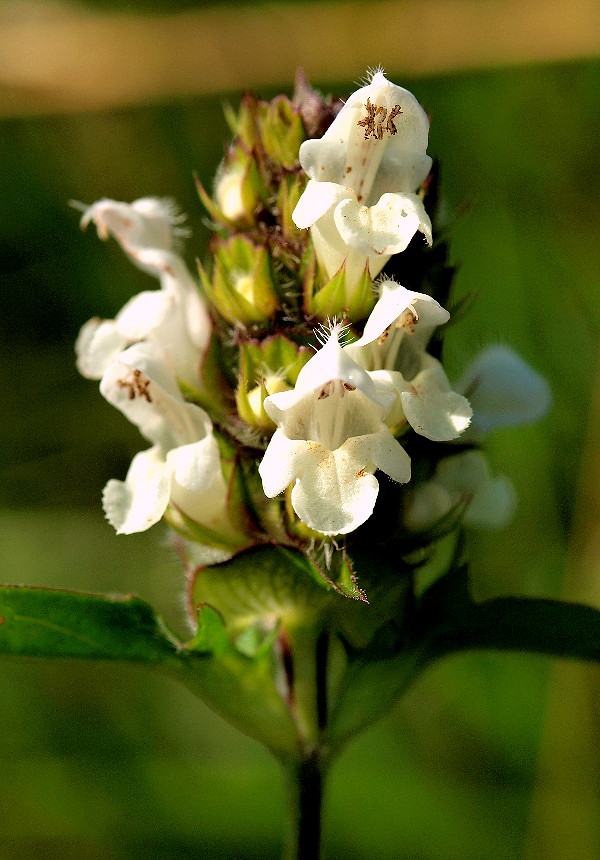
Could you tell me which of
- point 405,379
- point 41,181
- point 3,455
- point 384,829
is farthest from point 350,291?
point 41,181

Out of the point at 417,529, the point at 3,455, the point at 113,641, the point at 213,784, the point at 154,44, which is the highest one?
the point at 154,44

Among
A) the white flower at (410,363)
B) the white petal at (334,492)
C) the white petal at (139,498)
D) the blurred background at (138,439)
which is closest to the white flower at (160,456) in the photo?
the white petal at (139,498)

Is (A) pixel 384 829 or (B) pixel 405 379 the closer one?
(B) pixel 405 379

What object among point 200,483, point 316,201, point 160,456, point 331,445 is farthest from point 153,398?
point 316,201

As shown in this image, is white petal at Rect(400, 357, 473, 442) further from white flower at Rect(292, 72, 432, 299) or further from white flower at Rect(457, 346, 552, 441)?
white flower at Rect(457, 346, 552, 441)

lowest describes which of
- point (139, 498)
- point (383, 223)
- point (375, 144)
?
point (139, 498)

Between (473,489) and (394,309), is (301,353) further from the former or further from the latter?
(473,489)

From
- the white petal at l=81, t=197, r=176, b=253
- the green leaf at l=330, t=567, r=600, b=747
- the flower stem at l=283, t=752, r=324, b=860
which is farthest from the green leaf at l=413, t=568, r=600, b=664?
the white petal at l=81, t=197, r=176, b=253

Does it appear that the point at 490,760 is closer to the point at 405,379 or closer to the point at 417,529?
the point at 417,529
